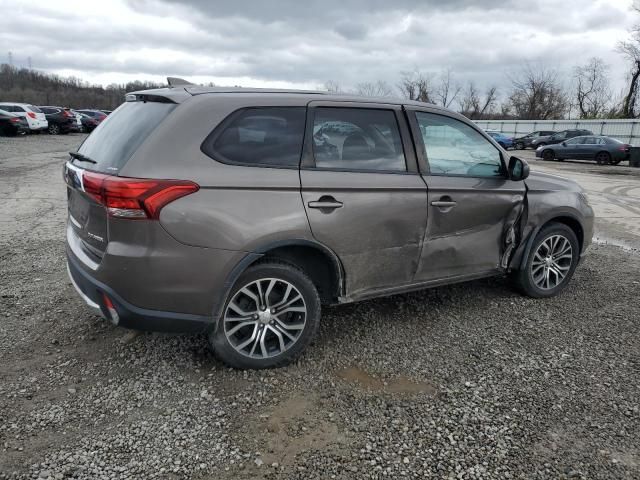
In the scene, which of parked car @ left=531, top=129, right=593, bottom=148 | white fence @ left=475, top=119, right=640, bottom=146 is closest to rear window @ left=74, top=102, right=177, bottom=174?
white fence @ left=475, top=119, right=640, bottom=146

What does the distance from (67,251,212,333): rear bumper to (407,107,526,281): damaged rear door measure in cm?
175

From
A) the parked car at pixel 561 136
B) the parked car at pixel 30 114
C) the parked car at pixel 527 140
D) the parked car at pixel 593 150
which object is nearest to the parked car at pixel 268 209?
the parked car at pixel 593 150

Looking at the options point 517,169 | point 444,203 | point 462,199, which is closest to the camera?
point 444,203

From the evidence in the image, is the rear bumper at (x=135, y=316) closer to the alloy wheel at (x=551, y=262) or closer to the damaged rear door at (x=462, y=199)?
the damaged rear door at (x=462, y=199)

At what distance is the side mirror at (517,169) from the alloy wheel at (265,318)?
85.7 inches

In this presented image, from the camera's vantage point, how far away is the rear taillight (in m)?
2.74

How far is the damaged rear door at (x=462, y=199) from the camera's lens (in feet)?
12.4

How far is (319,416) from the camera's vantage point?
2.85m

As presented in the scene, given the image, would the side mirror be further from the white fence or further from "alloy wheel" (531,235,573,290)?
the white fence

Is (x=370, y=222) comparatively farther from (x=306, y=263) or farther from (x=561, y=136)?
(x=561, y=136)

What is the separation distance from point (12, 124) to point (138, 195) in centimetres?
2770

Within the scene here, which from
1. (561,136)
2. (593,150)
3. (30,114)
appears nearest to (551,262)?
(593,150)

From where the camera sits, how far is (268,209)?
3.03 meters

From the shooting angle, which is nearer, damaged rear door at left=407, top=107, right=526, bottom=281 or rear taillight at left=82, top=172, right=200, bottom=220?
rear taillight at left=82, top=172, right=200, bottom=220
